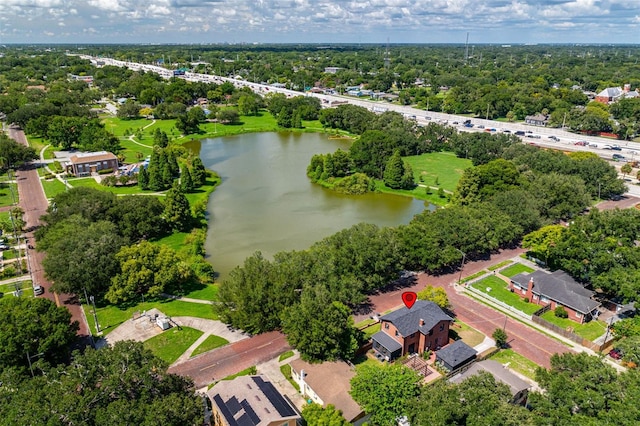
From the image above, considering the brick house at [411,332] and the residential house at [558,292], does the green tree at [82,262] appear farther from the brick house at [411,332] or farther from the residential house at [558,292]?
the residential house at [558,292]

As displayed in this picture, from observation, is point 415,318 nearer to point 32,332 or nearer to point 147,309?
point 147,309

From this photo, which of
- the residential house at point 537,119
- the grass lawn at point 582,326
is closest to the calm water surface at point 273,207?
the grass lawn at point 582,326

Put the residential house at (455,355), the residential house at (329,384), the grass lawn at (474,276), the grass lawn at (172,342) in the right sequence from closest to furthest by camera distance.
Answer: the residential house at (329,384)
the residential house at (455,355)
the grass lawn at (172,342)
the grass lawn at (474,276)

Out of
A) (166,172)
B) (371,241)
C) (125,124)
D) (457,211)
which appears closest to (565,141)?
(457,211)

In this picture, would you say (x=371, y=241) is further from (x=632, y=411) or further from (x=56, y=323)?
(x=56, y=323)

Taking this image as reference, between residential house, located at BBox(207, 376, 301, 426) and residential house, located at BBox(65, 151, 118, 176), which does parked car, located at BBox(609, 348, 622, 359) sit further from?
residential house, located at BBox(65, 151, 118, 176)

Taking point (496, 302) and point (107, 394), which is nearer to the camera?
point (107, 394)

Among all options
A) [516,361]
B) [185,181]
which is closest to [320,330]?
[516,361]
